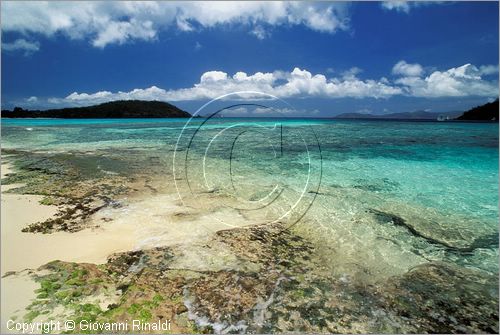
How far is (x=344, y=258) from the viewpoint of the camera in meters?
6.79

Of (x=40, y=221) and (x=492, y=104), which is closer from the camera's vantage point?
(x=40, y=221)

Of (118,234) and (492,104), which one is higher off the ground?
(492,104)

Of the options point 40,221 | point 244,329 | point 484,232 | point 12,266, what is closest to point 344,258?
point 244,329

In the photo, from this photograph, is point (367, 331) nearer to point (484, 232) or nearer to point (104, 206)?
point (484, 232)

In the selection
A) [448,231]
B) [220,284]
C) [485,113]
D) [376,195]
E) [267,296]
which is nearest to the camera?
[267,296]

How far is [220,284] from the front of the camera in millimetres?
5426

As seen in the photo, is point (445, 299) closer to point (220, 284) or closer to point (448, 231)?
point (448, 231)

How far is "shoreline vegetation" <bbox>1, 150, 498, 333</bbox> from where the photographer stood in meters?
4.68

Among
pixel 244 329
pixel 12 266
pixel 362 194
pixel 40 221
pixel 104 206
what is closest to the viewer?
pixel 244 329

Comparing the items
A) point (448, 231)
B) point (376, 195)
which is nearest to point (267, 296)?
point (448, 231)

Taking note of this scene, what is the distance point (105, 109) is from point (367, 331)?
153 metres

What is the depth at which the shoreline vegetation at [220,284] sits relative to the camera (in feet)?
15.4

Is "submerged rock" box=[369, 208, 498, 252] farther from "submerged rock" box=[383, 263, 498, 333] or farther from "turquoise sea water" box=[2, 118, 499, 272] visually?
"submerged rock" box=[383, 263, 498, 333]

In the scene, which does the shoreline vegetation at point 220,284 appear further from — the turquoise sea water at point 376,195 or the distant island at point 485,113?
the distant island at point 485,113
